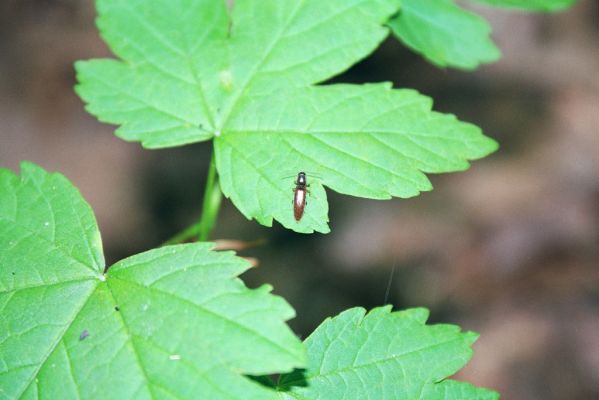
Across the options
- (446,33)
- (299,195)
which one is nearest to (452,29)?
(446,33)

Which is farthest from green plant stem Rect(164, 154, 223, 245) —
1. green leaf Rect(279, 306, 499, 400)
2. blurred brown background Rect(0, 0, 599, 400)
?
blurred brown background Rect(0, 0, 599, 400)

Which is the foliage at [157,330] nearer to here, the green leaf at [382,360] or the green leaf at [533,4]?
the green leaf at [382,360]

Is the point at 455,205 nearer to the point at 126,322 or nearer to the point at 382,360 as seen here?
the point at 382,360

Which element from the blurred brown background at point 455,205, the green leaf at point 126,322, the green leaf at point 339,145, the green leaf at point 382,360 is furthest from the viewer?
the blurred brown background at point 455,205

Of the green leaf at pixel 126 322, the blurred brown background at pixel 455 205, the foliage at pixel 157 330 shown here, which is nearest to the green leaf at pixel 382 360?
the foliage at pixel 157 330

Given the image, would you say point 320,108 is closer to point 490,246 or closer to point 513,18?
point 490,246

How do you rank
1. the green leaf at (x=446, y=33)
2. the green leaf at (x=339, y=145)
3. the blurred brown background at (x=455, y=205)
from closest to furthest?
the green leaf at (x=339, y=145), the green leaf at (x=446, y=33), the blurred brown background at (x=455, y=205)

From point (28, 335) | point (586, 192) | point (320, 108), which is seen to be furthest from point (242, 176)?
point (586, 192)
